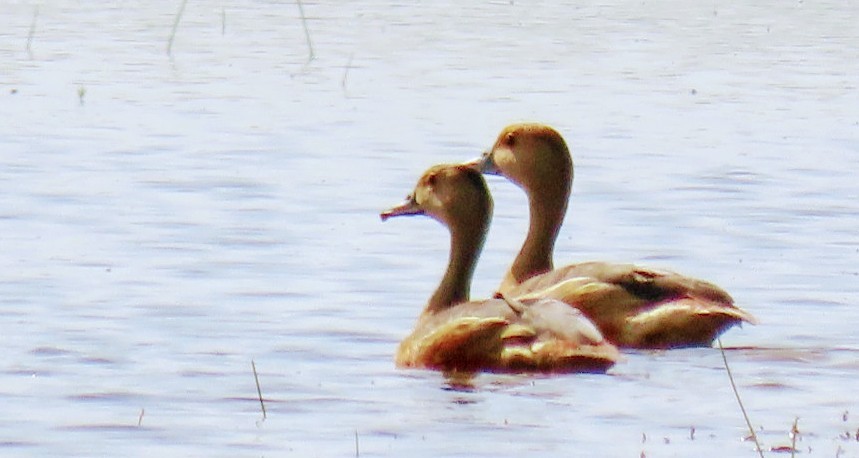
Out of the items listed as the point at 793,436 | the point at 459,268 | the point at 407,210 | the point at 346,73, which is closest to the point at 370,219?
the point at 407,210

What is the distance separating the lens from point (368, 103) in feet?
66.0

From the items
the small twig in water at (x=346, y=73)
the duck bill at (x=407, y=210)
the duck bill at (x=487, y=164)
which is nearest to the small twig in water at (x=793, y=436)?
the duck bill at (x=407, y=210)

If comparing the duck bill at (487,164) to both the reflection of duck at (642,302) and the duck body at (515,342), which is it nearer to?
the reflection of duck at (642,302)

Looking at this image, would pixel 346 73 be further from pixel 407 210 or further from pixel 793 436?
pixel 793 436

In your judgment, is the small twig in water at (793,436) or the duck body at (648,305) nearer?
the small twig in water at (793,436)

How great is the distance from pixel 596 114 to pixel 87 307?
8.89 metres

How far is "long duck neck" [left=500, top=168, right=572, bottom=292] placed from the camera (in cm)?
1204

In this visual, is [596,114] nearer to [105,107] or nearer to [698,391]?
[105,107]

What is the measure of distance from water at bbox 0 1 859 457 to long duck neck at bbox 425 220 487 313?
34 centimetres

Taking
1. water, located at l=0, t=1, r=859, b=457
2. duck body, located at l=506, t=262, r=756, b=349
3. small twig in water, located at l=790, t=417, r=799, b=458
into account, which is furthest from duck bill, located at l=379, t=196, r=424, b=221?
small twig in water, located at l=790, t=417, r=799, b=458

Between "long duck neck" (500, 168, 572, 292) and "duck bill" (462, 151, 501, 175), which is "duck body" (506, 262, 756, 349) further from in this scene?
"duck bill" (462, 151, 501, 175)

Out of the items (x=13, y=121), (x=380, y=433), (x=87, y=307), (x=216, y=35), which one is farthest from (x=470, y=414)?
(x=216, y=35)

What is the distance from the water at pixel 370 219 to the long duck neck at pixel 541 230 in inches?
18.2

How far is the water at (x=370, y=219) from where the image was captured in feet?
29.6
